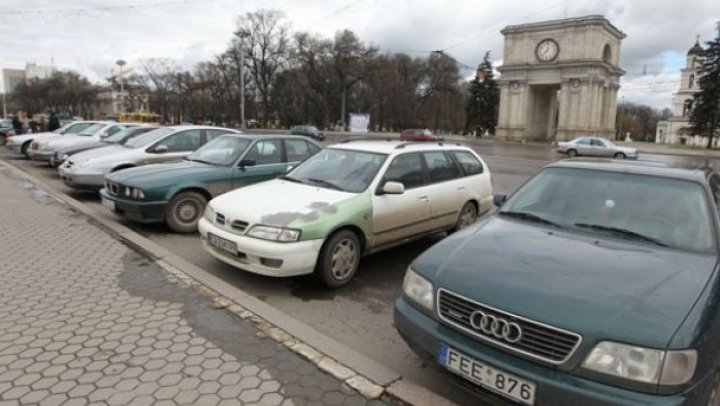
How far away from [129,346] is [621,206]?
3981mm

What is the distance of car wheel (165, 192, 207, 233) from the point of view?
7355 millimetres

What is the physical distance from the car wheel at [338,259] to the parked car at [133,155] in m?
6.10

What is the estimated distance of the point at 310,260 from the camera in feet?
16.0

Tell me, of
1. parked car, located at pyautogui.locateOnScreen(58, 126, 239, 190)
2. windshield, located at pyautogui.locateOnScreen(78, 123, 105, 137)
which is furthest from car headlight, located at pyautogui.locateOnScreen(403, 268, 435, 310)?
windshield, located at pyautogui.locateOnScreen(78, 123, 105, 137)

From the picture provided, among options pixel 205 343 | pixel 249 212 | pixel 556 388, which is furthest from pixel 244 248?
pixel 556 388

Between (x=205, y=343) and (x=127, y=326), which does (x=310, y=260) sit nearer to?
(x=205, y=343)

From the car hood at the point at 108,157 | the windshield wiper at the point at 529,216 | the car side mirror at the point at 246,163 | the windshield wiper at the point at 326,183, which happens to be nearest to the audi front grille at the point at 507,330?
the windshield wiper at the point at 529,216

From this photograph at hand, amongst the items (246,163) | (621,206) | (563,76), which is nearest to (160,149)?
(246,163)

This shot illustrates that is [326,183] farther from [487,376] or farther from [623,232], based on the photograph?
[487,376]

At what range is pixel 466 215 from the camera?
7.27 m

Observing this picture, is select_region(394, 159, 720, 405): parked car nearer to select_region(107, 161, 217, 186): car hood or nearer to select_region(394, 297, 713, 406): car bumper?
select_region(394, 297, 713, 406): car bumper

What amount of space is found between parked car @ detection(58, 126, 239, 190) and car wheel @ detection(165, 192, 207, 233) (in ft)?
9.29

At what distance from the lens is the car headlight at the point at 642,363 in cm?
228

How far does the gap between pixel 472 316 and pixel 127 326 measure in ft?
9.57
